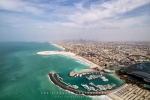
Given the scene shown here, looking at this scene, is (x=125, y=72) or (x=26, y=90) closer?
(x=26, y=90)

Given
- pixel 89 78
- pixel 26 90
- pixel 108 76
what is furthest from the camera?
pixel 108 76

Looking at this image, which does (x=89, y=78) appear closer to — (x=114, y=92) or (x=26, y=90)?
(x=114, y=92)

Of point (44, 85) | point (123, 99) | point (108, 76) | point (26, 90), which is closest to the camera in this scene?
point (123, 99)

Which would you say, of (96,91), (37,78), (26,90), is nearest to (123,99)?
(96,91)

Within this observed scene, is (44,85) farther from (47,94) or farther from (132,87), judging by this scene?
(132,87)

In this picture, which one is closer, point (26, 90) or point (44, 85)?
point (26, 90)

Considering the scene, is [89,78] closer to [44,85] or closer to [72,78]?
[72,78]

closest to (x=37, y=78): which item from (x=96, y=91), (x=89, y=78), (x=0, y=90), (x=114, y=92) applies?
(x=0, y=90)

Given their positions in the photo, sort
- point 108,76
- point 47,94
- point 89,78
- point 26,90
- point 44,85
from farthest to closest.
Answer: point 108,76 < point 89,78 < point 44,85 < point 26,90 < point 47,94

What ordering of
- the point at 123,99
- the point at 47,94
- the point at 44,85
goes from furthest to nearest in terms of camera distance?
the point at 44,85 < the point at 47,94 < the point at 123,99
